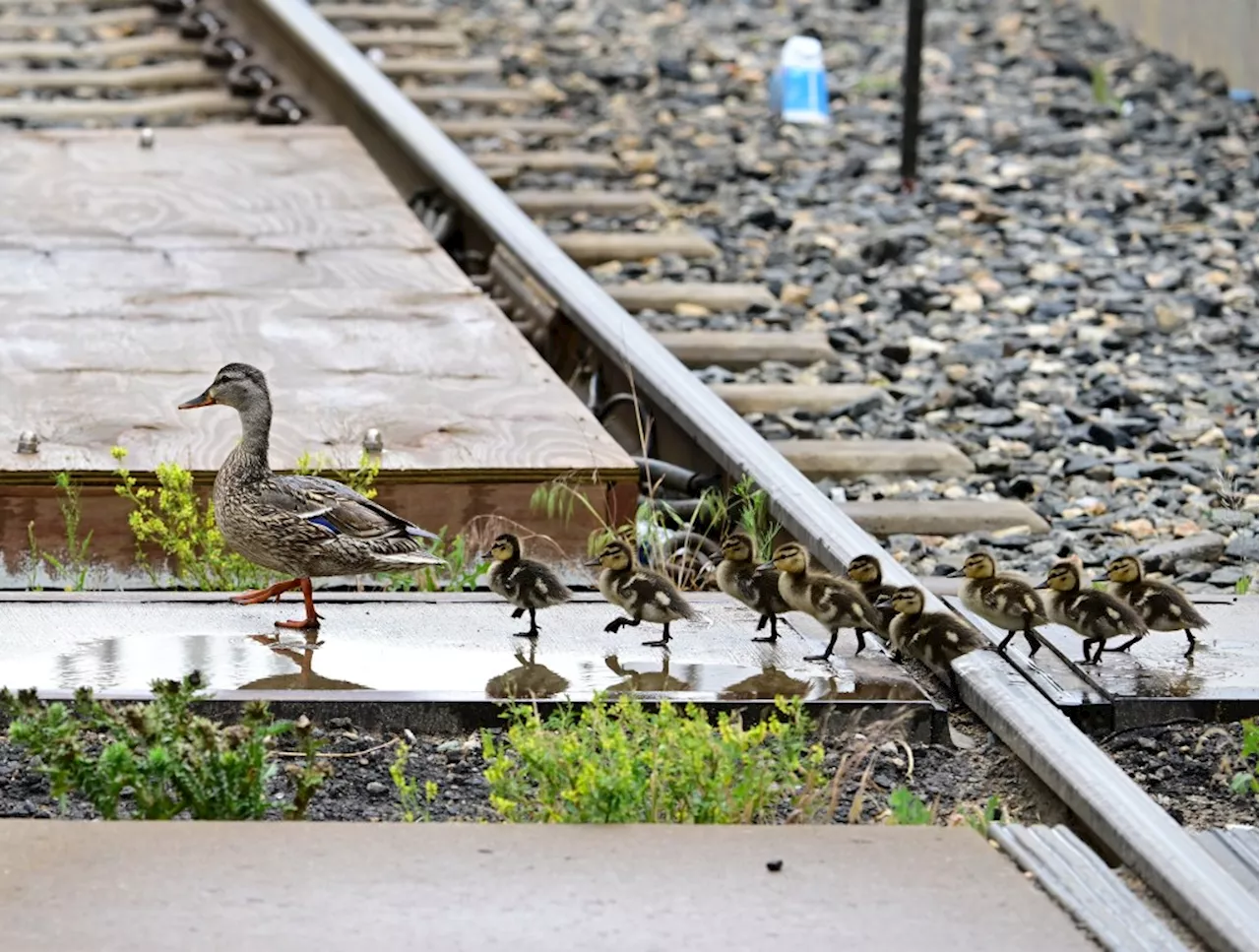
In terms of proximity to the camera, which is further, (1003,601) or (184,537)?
(184,537)

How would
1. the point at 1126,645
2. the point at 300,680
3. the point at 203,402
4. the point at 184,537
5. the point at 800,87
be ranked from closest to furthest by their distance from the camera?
the point at 300,680 → the point at 1126,645 → the point at 203,402 → the point at 184,537 → the point at 800,87

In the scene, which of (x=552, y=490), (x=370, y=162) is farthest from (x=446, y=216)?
(x=552, y=490)

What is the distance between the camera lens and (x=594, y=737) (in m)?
5.46

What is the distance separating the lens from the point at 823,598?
20.2ft

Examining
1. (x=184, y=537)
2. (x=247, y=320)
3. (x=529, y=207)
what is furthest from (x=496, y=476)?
(x=529, y=207)

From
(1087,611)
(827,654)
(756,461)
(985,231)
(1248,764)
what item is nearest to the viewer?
(1248,764)

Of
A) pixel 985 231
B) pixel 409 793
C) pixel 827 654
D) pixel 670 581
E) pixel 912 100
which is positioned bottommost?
pixel 409 793

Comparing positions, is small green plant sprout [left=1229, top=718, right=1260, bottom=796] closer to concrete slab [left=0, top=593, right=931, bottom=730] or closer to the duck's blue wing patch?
concrete slab [left=0, top=593, right=931, bottom=730]

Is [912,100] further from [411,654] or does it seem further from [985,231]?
[411,654]

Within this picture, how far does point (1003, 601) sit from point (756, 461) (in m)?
1.93

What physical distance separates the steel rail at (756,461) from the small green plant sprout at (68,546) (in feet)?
6.92

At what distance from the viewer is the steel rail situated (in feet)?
15.3

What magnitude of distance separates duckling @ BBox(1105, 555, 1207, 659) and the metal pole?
7.31 m

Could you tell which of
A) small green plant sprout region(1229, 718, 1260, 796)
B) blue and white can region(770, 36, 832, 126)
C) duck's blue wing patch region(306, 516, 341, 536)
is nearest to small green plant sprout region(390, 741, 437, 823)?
duck's blue wing patch region(306, 516, 341, 536)
